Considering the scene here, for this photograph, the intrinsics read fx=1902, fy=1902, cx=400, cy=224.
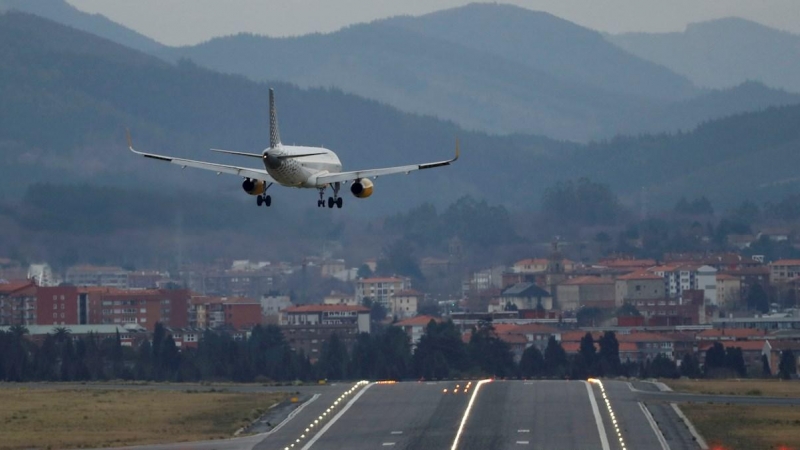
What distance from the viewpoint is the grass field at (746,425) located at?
3772 inches

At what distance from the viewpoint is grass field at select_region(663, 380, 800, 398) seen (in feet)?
416

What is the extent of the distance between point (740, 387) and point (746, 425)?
29.2m

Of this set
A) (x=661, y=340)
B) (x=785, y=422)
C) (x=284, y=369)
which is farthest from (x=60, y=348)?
(x=785, y=422)

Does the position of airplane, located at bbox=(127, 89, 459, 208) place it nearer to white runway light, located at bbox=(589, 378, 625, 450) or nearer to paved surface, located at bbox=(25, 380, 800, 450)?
paved surface, located at bbox=(25, 380, 800, 450)

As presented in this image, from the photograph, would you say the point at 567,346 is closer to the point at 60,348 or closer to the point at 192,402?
the point at 60,348

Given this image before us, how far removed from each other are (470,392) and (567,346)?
67.4 meters

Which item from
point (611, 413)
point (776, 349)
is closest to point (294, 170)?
point (611, 413)

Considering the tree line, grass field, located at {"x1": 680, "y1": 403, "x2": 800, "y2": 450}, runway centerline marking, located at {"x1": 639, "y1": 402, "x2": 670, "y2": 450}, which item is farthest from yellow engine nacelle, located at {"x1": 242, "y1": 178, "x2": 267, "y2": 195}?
the tree line

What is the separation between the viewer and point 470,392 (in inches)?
4919

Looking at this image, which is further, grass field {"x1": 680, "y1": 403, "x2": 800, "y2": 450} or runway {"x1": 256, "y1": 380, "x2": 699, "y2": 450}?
runway {"x1": 256, "y1": 380, "x2": 699, "y2": 450}

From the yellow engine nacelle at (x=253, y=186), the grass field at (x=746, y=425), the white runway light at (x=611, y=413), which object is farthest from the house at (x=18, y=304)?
the yellow engine nacelle at (x=253, y=186)

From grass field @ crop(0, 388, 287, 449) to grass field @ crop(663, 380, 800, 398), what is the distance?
28.3 m

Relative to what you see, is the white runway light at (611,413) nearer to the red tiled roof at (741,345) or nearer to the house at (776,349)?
the house at (776,349)

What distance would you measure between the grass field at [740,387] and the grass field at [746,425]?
11.5 meters
